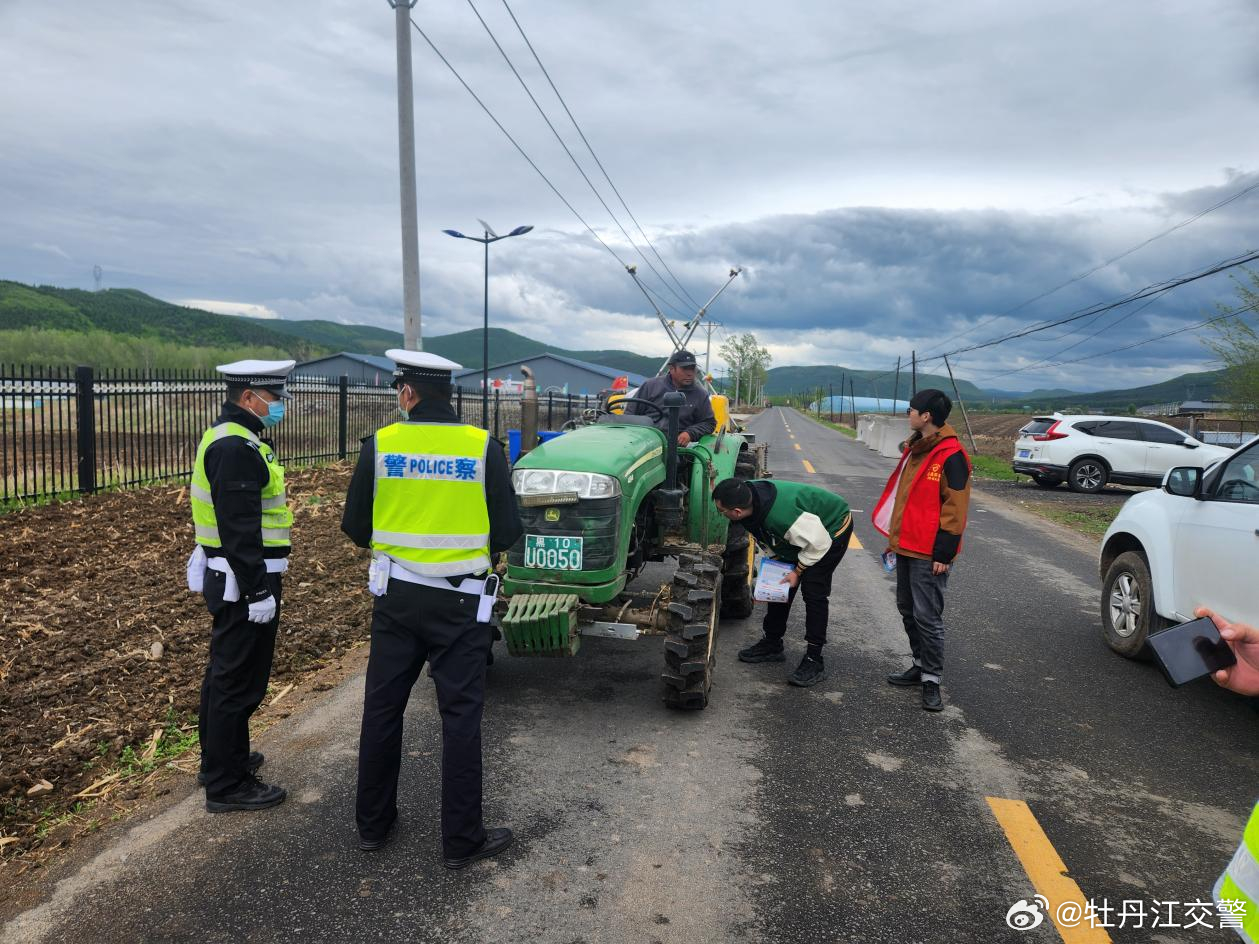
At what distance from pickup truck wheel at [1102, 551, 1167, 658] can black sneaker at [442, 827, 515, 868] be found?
4766mm

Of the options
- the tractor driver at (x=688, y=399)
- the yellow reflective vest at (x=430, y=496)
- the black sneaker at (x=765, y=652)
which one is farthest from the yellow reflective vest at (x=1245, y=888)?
the tractor driver at (x=688, y=399)

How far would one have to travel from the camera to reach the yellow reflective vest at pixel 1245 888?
171 centimetres

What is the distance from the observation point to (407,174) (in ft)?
35.7

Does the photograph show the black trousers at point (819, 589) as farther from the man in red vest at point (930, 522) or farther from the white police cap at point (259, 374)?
the white police cap at point (259, 374)

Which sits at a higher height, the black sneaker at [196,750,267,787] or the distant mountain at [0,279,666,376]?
the distant mountain at [0,279,666,376]

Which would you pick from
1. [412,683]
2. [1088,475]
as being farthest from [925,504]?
[1088,475]

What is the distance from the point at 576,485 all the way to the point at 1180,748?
12.3ft

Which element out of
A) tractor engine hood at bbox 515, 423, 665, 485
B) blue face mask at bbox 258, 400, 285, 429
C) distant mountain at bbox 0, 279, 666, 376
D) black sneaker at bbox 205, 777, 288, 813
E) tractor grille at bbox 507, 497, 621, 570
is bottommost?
black sneaker at bbox 205, 777, 288, 813

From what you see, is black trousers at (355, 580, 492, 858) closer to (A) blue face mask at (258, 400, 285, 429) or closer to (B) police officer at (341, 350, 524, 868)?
(B) police officer at (341, 350, 524, 868)

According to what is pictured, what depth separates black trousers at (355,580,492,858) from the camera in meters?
3.23

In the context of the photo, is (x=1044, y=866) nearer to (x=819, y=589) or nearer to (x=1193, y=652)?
(x=1193, y=652)

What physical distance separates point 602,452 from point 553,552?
72 centimetres

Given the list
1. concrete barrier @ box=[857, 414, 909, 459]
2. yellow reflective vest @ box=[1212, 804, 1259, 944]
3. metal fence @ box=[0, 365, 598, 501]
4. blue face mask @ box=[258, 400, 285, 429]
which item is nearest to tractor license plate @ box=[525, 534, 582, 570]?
metal fence @ box=[0, 365, 598, 501]

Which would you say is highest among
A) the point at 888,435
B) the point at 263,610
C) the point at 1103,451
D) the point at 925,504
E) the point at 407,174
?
the point at 407,174
